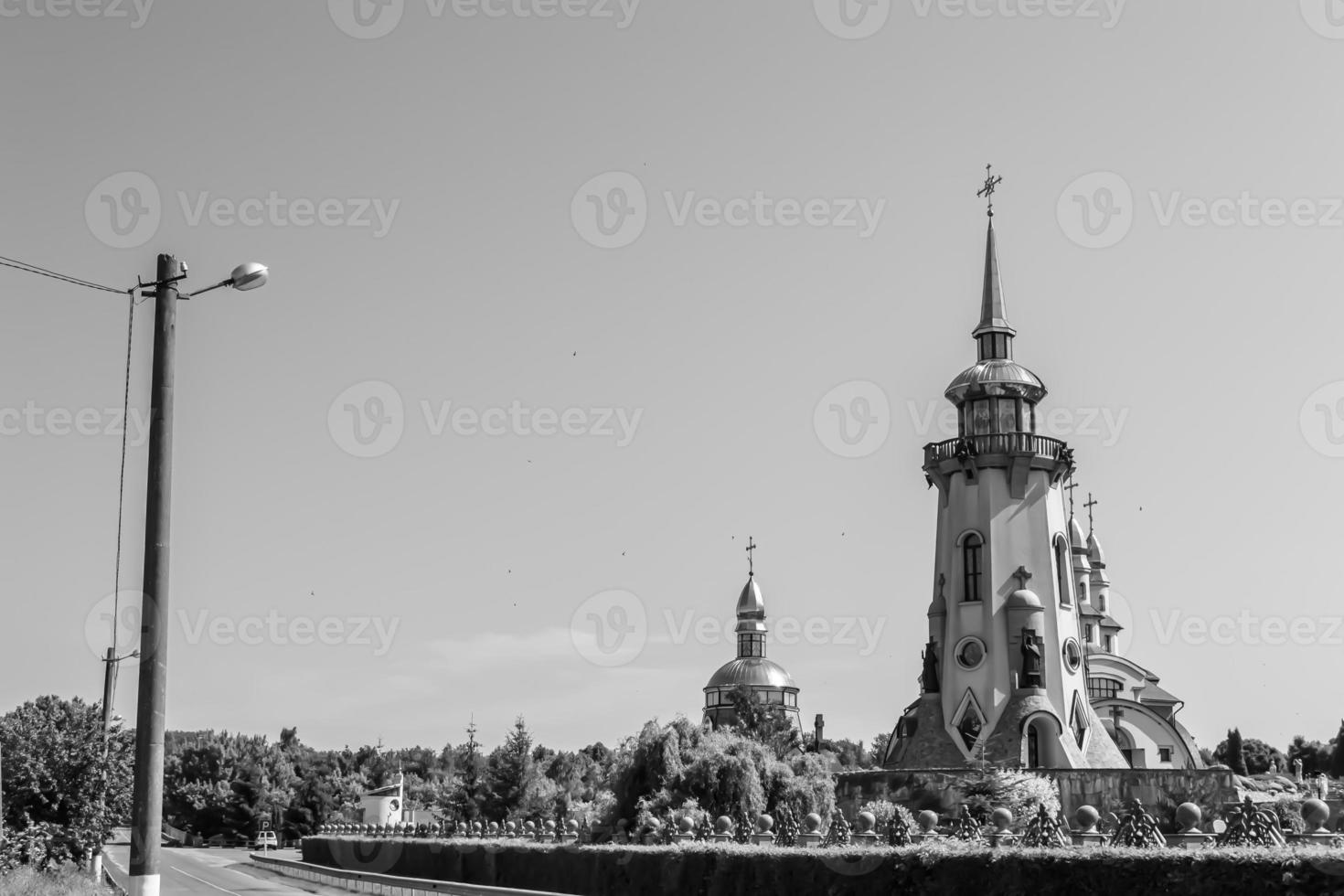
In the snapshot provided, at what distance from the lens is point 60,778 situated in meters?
30.0

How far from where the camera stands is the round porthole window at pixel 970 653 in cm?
5688

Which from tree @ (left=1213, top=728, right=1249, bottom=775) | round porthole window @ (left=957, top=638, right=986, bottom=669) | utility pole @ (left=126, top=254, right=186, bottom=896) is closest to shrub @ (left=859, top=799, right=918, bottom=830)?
round porthole window @ (left=957, top=638, right=986, bottom=669)

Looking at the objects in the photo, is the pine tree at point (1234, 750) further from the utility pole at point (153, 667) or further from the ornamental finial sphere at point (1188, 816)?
the utility pole at point (153, 667)

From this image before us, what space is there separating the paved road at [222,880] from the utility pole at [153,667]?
71.2 feet

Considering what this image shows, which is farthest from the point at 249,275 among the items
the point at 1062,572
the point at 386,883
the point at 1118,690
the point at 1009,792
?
the point at 1118,690

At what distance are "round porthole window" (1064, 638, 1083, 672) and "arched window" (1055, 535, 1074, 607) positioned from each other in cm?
159

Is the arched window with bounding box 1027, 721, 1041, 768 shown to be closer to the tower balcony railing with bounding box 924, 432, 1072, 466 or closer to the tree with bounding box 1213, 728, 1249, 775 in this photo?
the tower balcony railing with bounding box 924, 432, 1072, 466

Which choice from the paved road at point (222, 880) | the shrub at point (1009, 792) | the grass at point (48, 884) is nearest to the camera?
the grass at point (48, 884)

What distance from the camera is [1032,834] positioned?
24.6 metres

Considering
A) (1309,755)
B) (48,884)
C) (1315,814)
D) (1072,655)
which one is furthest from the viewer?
(1309,755)

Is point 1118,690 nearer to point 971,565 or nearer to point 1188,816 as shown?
point 971,565

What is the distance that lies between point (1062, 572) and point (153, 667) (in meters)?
50.3

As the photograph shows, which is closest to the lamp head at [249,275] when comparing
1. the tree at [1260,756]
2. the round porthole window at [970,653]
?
the round porthole window at [970,653]

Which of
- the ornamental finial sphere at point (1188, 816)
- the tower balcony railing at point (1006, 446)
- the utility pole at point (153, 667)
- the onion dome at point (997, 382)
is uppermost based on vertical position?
the onion dome at point (997, 382)
